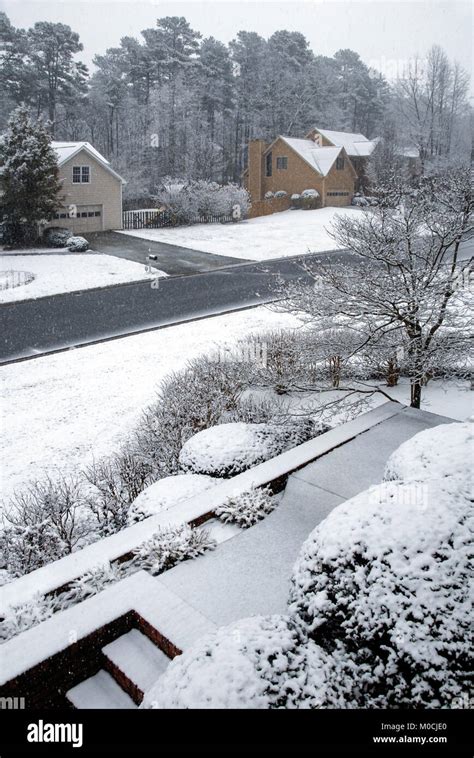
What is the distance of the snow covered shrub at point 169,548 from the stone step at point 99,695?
105 centimetres

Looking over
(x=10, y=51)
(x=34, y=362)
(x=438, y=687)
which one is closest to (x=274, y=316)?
(x=34, y=362)

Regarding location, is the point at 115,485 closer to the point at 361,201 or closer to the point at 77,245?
the point at 361,201

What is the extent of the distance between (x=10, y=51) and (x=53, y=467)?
34067 millimetres

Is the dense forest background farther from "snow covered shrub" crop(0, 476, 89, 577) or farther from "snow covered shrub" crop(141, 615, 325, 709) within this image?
"snow covered shrub" crop(141, 615, 325, 709)

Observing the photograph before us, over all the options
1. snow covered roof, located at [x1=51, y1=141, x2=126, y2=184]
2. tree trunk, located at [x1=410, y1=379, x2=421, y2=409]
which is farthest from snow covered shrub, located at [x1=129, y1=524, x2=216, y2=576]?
snow covered roof, located at [x1=51, y1=141, x2=126, y2=184]

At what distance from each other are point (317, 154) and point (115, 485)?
44103mm

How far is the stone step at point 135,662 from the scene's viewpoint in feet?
12.4

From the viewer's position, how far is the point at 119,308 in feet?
59.1

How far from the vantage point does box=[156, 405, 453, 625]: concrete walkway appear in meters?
4.48

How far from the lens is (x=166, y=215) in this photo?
38.2 metres

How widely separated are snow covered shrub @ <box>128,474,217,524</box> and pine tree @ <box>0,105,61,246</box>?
25.6m

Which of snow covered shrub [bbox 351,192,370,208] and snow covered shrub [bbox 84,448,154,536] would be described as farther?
snow covered shrub [bbox 351,192,370,208]

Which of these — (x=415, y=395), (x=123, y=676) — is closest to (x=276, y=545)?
(x=123, y=676)
